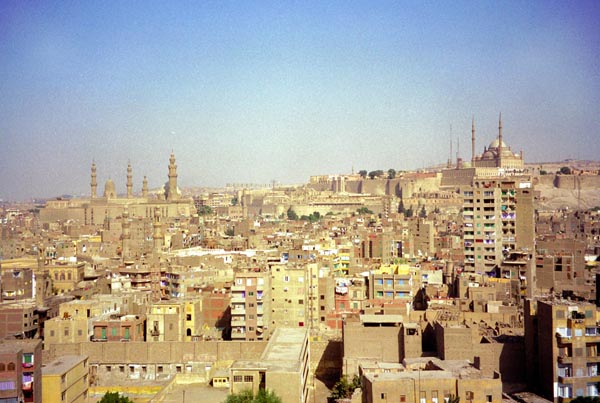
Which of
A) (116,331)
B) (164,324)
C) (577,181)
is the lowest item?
(116,331)

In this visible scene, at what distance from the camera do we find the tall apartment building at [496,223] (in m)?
22.6

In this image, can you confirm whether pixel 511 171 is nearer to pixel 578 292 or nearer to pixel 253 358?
pixel 578 292

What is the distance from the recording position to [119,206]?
49781 mm

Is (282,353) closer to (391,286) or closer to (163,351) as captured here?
(163,351)

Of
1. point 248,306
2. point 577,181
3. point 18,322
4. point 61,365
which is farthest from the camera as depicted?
point 577,181

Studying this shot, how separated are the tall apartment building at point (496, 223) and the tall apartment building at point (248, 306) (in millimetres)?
8500

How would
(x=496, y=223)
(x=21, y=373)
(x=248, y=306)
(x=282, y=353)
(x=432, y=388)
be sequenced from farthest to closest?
(x=496, y=223)
(x=248, y=306)
(x=282, y=353)
(x=432, y=388)
(x=21, y=373)

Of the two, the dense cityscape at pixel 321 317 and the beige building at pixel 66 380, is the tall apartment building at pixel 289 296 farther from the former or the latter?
the beige building at pixel 66 380

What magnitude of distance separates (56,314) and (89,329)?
246cm

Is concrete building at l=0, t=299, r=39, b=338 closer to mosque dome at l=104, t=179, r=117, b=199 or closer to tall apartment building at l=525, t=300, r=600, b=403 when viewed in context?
tall apartment building at l=525, t=300, r=600, b=403

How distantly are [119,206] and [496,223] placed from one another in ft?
107

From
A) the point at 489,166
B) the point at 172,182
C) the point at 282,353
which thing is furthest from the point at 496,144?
the point at 282,353

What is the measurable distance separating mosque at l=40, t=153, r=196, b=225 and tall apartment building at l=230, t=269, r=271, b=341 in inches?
1255

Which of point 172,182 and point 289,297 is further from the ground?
point 172,182
